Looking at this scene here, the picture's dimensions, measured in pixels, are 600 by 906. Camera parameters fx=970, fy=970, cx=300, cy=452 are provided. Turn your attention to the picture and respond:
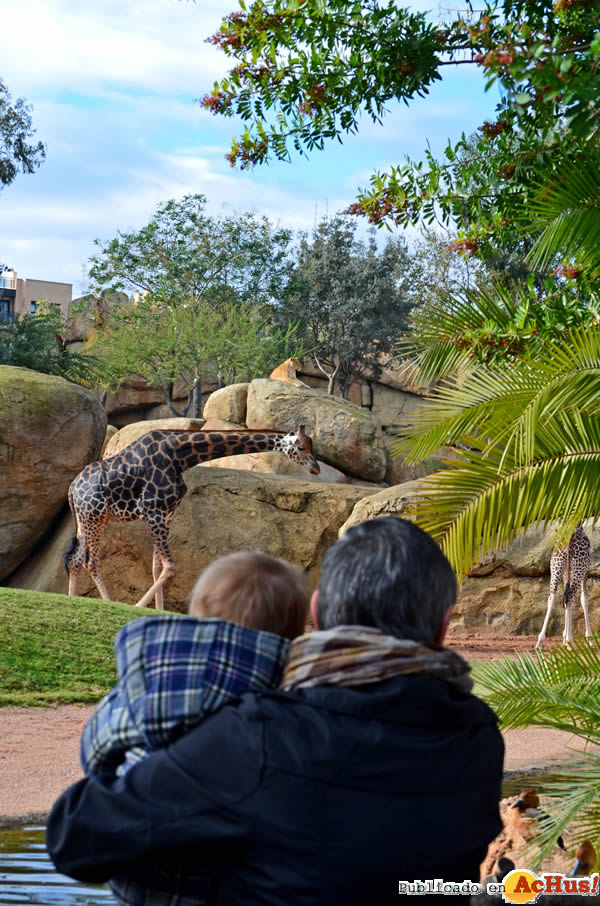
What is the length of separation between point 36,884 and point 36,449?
10342 millimetres

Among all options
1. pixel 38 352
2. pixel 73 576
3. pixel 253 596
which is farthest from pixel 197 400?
pixel 253 596

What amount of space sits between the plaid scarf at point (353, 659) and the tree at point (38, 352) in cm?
2525

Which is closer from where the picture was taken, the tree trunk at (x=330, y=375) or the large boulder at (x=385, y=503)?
the large boulder at (x=385, y=503)

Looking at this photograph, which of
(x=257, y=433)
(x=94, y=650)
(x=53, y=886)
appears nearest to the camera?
(x=53, y=886)

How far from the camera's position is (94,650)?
931 centimetres

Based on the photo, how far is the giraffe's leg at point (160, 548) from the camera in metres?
12.9

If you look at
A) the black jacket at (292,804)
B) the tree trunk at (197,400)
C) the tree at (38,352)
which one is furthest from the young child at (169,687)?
the tree trunk at (197,400)

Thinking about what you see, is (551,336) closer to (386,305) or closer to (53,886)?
(53,886)

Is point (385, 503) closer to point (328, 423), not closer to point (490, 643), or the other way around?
point (490, 643)

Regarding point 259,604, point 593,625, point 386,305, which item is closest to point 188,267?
point 386,305

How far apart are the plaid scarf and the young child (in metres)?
0.05

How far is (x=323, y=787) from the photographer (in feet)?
4.99

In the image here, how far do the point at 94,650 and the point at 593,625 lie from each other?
7.65 m

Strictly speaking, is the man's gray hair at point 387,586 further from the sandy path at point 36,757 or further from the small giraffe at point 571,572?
the small giraffe at point 571,572
